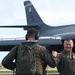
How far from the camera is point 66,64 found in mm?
6098

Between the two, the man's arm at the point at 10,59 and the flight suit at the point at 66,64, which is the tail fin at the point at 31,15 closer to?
the flight suit at the point at 66,64

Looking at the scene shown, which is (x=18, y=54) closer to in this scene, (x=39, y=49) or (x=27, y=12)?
(x=39, y=49)

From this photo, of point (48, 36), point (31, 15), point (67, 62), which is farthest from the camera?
point (31, 15)

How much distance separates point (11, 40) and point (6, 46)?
37.3 inches

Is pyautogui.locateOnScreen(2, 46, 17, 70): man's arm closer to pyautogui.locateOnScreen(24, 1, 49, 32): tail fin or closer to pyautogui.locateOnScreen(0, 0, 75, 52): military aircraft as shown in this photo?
pyautogui.locateOnScreen(0, 0, 75, 52): military aircraft

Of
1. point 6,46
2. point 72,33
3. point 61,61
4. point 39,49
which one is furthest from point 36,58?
point 6,46

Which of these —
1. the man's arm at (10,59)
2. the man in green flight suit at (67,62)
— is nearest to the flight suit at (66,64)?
the man in green flight suit at (67,62)

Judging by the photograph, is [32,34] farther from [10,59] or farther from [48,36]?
[48,36]

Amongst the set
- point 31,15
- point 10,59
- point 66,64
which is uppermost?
point 10,59

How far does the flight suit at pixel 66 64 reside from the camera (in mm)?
6082

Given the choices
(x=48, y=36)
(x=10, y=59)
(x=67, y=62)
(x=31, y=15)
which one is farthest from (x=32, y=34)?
(x=31, y=15)

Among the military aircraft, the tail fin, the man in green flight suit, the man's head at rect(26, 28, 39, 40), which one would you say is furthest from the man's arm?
the tail fin

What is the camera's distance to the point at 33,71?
18.3ft

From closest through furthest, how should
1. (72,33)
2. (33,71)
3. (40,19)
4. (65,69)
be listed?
(33,71)
(65,69)
(72,33)
(40,19)
